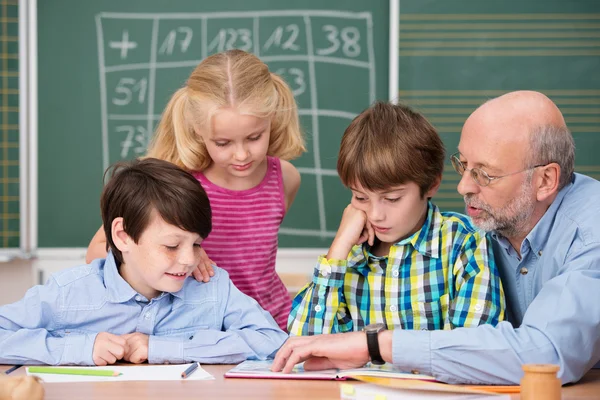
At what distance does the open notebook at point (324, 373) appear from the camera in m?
1.59

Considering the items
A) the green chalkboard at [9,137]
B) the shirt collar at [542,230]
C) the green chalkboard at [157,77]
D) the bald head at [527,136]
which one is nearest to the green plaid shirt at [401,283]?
the shirt collar at [542,230]

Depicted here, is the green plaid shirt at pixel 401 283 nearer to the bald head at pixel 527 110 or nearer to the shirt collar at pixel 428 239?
the shirt collar at pixel 428 239

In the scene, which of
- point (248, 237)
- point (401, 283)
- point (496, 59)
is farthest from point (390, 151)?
point (496, 59)

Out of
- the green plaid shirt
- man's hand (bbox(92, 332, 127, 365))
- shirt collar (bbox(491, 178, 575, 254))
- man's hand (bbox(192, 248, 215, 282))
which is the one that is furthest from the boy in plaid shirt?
man's hand (bbox(92, 332, 127, 365))

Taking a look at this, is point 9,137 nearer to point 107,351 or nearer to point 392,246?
point 107,351

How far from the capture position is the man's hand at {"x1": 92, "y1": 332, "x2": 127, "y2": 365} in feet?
5.78

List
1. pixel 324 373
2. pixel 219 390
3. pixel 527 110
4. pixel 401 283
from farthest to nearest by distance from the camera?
1. pixel 401 283
2. pixel 527 110
3. pixel 324 373
4. pixel 219 390

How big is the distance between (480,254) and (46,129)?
2402mm

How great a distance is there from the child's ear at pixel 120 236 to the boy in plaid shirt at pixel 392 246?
1.47ft

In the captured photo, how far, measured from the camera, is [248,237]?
245cm

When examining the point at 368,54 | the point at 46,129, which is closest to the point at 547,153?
the point at 368,54

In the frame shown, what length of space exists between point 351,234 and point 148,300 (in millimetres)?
522

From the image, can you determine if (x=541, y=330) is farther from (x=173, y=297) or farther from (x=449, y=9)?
(x=449, y=9)

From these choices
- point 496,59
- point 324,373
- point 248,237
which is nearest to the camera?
point 324,373
